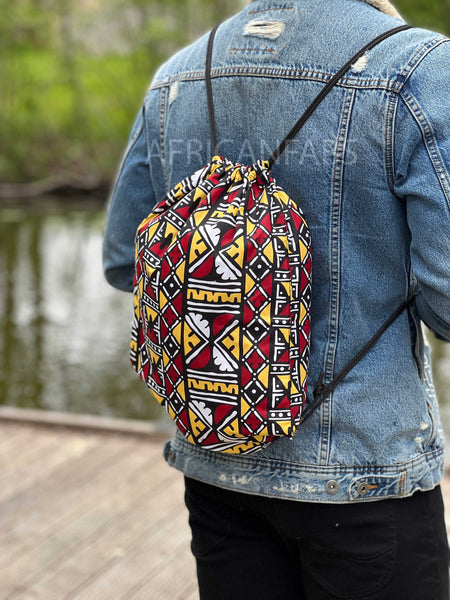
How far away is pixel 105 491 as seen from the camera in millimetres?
2943

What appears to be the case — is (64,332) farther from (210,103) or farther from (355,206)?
(355,206)

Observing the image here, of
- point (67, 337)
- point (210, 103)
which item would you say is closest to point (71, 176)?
point (67, 337)

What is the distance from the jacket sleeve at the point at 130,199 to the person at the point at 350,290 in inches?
6.9

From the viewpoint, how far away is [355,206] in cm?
101

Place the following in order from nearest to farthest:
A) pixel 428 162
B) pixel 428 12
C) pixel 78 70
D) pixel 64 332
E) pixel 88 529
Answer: pixel 428 162
pixel 88 529
pixel 428 12
pixel 64 332
pixel 78 70

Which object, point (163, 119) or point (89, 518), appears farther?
point (89, 518)

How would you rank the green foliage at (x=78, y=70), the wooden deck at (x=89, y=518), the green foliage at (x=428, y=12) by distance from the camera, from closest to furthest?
the wooden deck at (x=89, y=518) → the green foliage at (x=428, y=12) → the green foliage at (x=78, y=70)

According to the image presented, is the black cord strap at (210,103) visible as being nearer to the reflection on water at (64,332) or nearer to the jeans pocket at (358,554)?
the jeans pocket at (358,554)

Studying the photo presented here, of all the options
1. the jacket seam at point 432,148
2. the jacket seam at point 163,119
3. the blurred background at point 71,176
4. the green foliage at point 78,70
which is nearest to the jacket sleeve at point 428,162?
the jacket seam at point 432,148

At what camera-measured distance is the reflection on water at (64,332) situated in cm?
539

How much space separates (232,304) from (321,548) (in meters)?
0.37

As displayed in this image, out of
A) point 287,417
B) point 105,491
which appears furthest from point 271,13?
point 105,491

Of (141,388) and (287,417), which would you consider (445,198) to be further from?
(141,388)

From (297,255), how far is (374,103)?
224mm
